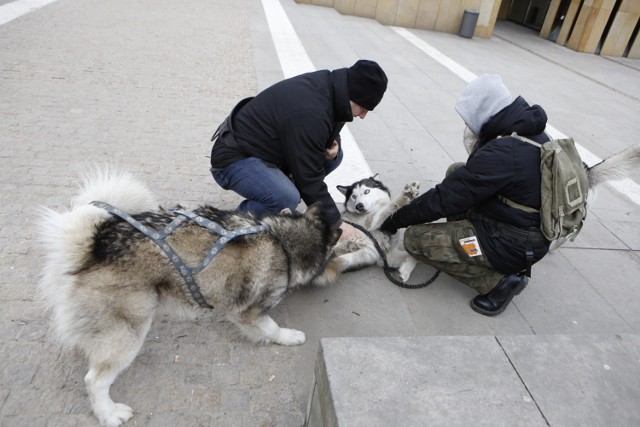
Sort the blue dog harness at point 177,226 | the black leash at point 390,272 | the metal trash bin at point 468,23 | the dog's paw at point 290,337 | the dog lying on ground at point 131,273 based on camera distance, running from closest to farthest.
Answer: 1. the dog lying on ground at point 131,273
2. the blue dog harness at point 177,226
3. the dog's paw at point 290,337
4. the black leash at point 390,272
5. the metal trash bin at point 468,23

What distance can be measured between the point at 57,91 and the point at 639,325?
7694 mm

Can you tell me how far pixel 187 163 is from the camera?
16.1 feet

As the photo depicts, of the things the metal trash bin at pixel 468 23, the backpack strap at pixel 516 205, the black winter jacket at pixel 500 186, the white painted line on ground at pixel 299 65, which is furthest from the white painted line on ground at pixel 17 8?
the metal trash bin at pixel 468 23

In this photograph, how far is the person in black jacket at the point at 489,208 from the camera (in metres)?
2.99

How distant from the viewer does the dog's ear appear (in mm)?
2932

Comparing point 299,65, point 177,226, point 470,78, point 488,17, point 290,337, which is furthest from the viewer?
point 488,17

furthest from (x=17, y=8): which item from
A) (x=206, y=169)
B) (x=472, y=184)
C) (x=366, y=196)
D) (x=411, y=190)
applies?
(x=472, y=184)

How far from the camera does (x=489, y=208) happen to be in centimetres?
325

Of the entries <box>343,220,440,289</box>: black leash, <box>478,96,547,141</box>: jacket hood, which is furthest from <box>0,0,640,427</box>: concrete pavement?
<box>478,96,547,141</box>: jacket hood

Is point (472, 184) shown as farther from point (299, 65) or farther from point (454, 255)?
point (299, 65)

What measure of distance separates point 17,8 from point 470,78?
35.5 feet

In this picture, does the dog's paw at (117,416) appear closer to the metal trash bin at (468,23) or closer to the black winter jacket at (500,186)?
the black winter jacket at (500,186)

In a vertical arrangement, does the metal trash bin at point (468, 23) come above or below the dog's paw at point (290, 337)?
above

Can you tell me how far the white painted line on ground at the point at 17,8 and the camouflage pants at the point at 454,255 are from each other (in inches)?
382
